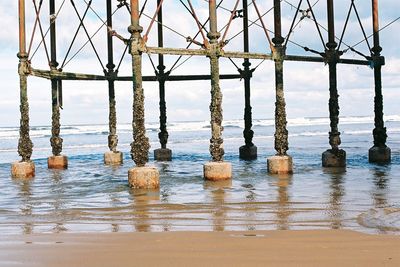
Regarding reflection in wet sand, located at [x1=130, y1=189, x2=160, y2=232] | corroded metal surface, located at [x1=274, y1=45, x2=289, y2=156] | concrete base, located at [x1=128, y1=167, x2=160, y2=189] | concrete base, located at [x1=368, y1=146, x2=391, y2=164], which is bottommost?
reflection in wet sand, located at [x1=130, y1=189, x2=160, y2=232]

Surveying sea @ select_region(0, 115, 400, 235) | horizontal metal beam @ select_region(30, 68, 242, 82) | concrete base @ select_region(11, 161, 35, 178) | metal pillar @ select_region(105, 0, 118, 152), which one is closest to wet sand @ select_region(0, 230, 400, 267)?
sea @ select_region(0, 115, 400, 235)

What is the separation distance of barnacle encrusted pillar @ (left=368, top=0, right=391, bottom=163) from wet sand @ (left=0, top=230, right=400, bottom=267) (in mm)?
10374

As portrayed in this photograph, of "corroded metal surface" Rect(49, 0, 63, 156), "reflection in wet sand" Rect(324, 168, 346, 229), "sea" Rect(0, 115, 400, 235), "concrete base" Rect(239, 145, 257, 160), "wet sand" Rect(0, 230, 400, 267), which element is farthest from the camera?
"concrete base" Rect(239, 145, 257, 160)

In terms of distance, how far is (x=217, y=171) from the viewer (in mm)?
11367

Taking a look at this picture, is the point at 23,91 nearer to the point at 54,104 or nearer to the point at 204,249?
the point at 54,104

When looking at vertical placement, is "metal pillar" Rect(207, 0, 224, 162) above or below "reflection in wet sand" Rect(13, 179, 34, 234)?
above

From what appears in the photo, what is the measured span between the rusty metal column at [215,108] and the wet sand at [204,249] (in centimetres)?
569

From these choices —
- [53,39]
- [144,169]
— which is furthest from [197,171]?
[53,39]

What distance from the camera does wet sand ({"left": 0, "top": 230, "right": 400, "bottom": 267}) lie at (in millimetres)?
4281

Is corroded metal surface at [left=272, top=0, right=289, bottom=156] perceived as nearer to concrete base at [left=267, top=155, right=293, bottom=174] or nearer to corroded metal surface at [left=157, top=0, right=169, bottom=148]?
concrete base at [left=267, top=155, right=293, bottom=174]

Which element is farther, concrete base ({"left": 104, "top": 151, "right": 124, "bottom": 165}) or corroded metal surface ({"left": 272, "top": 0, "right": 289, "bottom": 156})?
concrete base ({"left": 104, "top": 151, "right": 124, "bottom": 165})

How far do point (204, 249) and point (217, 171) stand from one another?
6623 millimetres

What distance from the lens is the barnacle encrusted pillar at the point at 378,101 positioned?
15234mm

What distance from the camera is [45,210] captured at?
26.5 feet
